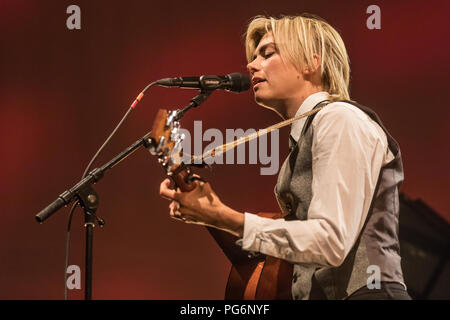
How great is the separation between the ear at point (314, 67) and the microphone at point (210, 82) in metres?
0.24

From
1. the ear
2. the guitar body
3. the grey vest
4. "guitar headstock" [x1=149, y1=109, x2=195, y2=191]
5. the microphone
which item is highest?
the ear

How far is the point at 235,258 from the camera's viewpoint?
2254mm

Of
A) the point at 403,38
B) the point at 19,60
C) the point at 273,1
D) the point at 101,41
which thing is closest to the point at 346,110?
the point at 403,38

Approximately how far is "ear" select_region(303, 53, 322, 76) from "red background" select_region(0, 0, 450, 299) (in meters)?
1.09

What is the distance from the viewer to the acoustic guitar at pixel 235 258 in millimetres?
1587

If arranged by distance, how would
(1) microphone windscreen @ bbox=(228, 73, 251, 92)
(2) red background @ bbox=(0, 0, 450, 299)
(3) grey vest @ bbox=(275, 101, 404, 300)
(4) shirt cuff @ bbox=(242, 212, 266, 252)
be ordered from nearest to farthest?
1. (4) shirt cuff @ bbox=(242, 212, 266, 252)
2. (3) grey vest @ bbox=(275, 101, 404, 300)
3. (1) microphone windscreen @ bbox=(228, 73, 251, 92)
4. (2) red background @ bbox=(0, 0, 450, 299)

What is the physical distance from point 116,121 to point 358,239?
6.82ft

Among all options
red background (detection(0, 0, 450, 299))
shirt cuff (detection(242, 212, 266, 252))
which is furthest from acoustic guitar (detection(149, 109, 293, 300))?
red background (detection(0, 0, 450, 299))

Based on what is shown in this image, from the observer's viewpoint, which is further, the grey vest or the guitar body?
the guitar body

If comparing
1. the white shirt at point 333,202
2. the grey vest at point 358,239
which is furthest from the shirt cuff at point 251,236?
the grey vest at point 358,239

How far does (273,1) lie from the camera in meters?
3.48

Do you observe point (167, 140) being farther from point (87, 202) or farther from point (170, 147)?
point (87, 202)

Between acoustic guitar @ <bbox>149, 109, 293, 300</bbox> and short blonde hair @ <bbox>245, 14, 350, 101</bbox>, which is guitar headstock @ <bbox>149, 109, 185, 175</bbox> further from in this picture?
short blonde hair @ <bbox>245, 14, 350, 101</bbox>

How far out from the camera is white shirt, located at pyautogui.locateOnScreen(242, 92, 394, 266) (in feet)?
5.41
